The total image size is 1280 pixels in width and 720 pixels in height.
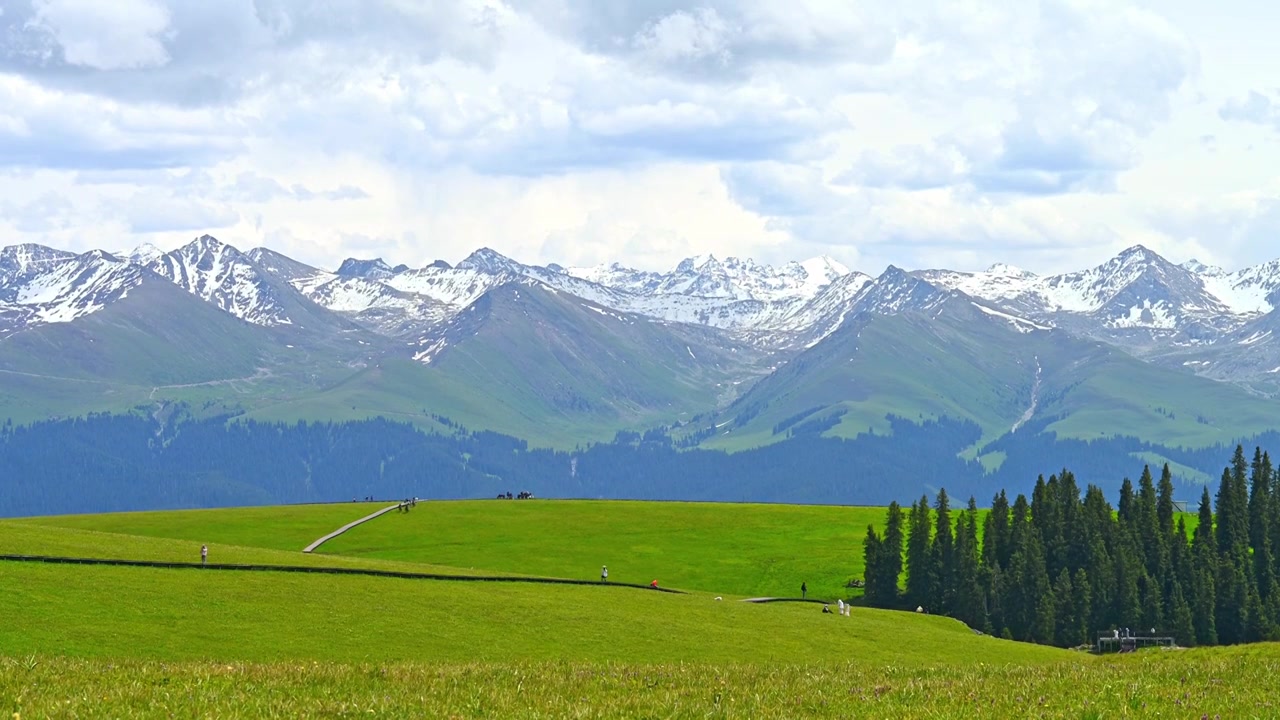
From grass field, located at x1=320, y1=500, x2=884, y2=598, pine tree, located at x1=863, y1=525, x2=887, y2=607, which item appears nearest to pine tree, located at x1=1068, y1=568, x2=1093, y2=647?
pine tree, located at x1=863, y1=525, x2=887, y2=607

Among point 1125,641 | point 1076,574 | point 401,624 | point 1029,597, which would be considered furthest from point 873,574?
point 401,624

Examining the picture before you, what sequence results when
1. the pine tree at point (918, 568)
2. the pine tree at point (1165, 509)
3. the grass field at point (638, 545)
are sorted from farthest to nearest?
the pine tree at point (1165, 509)
the pine tree at point (918, 568)
the grass field at point (638, 545)

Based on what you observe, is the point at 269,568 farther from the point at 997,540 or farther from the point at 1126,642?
the point at 997,540

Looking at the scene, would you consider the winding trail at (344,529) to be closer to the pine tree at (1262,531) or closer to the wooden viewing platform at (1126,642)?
the wooden viewing platform at (1126,642)

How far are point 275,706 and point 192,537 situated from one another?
14677cm

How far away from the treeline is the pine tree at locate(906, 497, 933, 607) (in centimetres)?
16

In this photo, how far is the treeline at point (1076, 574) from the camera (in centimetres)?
15362

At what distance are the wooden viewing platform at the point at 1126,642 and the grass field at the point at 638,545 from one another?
3055 cm

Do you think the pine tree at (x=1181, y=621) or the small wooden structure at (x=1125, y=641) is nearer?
the small wooden structure at (x=1125, y=641)

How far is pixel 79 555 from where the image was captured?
92.3 metres

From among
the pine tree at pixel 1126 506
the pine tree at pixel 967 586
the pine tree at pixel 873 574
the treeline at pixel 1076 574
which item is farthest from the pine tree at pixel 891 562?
the pine tree at pixel 1126 506

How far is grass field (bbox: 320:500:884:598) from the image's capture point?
15988 cm

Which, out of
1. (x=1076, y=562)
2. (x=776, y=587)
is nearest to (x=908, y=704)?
(x=776, y=587)

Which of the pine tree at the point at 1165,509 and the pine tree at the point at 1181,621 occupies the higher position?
the pine tree at the point at 1165,509
